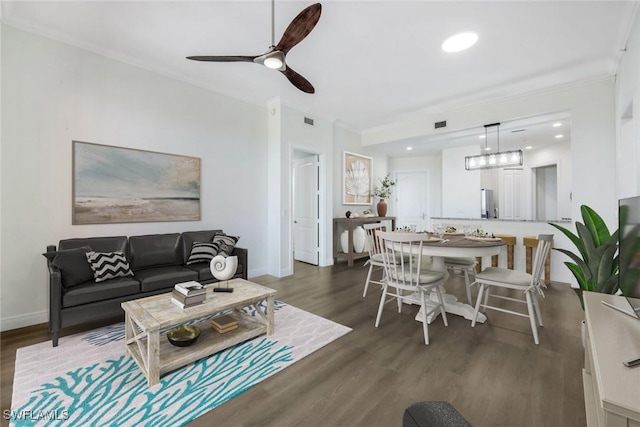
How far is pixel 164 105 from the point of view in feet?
12.1

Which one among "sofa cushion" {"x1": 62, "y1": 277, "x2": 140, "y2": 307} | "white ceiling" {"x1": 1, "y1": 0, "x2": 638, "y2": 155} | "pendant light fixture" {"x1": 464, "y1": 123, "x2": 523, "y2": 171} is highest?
"white ceiling" {"x1": 1, "y1": 0, "x2": 638, "y2": 155}

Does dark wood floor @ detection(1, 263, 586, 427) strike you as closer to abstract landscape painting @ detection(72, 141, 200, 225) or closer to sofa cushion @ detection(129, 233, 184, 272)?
sofa cushion @ detection(129, 233, 184, 272)

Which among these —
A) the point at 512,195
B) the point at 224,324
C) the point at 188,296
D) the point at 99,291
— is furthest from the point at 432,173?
the point at 99,291

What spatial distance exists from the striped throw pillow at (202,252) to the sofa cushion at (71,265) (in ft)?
3.31

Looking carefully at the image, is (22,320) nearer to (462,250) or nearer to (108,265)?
(108,265)

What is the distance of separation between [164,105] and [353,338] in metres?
3.74

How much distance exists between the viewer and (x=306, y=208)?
580 cm

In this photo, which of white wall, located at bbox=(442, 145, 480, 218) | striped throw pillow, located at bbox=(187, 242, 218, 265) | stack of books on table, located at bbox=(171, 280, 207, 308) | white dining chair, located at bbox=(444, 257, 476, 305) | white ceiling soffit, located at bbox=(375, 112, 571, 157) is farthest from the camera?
white wall, located at bbox=(442, 145, 480, 218)

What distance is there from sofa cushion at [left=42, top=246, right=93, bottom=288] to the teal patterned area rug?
0.52 metres

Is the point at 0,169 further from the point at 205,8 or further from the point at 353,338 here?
the point at 353,338

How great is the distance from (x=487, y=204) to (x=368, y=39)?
6148 millimetres

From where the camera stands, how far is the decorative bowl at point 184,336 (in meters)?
2.10

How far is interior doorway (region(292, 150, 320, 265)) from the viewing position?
18.3ft

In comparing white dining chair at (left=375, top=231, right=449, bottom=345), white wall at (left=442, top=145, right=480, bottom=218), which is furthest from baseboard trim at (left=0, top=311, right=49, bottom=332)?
white wall at (left=442, top=145, right=480, bottom=218)
